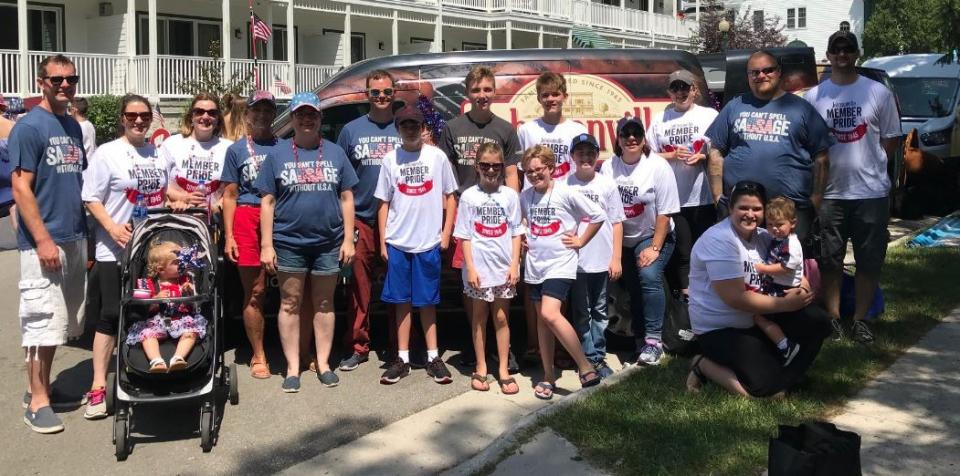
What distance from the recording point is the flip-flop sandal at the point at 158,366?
16.7 ft

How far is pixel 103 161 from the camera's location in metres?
5.71

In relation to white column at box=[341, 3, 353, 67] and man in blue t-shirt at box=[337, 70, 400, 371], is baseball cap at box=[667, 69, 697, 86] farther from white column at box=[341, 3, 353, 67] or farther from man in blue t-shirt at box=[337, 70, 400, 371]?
white column at box=[341, 3, 353, 67]

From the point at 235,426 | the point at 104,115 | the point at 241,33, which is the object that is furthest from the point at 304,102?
the point at 241,33

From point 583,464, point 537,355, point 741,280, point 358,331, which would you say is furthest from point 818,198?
point 358,331

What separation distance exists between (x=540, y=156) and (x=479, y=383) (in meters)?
1.54

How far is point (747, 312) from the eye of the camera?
17.6 ft

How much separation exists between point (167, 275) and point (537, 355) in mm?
2603

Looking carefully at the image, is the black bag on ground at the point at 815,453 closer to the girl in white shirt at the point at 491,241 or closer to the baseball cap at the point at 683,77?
the girl in white shirt at the point at 491,241

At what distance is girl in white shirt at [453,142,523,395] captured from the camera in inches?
235

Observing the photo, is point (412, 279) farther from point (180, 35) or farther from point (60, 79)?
point (180, 35)

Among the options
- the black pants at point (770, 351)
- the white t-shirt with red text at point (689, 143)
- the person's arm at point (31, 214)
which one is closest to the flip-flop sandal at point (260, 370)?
the person's arm at point (31, 214)

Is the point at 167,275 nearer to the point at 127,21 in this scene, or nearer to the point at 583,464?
the point at 583,464

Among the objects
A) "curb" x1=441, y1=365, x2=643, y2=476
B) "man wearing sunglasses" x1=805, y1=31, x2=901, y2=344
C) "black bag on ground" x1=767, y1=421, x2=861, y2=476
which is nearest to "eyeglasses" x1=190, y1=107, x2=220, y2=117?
"curb" x1=441, y1=365, x2=643, y2=476

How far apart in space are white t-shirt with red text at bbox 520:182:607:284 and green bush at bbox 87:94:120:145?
1551cm
